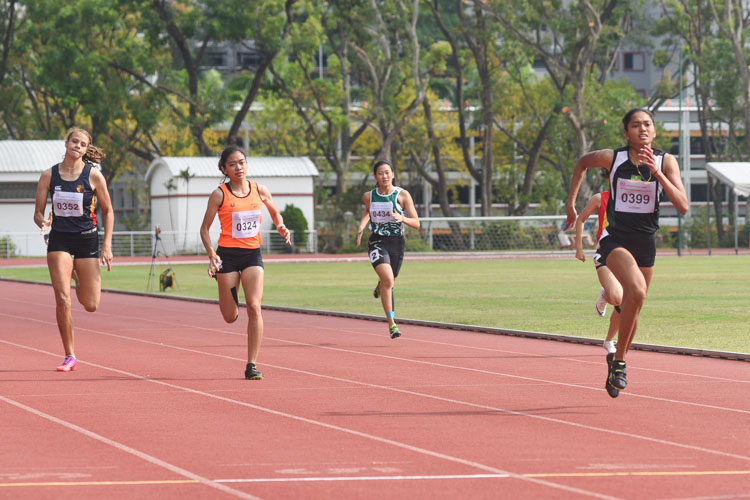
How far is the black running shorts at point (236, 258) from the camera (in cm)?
1199

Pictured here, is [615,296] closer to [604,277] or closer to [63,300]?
[604,277]

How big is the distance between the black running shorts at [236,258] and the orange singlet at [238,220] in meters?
0.04

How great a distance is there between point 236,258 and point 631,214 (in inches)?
142

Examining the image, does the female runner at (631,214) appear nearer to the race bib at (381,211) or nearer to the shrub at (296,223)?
the race bib at (381,211)

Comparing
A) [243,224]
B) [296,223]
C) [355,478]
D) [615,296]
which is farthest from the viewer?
[296,223]

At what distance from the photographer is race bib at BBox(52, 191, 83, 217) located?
1233 cm

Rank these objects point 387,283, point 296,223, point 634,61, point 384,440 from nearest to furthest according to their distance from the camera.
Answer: point 384,440 < point 387,283 < point 296,223 < point 634,61

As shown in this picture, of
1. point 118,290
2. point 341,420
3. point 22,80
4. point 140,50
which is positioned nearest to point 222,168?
point 341,420

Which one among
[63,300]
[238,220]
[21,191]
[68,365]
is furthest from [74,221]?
[21,191]

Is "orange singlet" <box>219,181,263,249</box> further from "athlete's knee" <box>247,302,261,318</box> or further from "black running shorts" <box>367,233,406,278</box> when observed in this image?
"black running shorts" <box>367,233,406,278</box>

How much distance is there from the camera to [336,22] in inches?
2251

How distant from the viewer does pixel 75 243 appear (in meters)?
12.5

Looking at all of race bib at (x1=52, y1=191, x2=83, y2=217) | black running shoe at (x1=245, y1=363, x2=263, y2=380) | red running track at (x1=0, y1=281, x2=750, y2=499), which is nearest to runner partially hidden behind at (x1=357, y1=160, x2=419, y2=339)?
red running track at (x1=0, y1=281, x2=750, y2=499)

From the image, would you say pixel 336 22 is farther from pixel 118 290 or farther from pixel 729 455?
pixel 729 455
